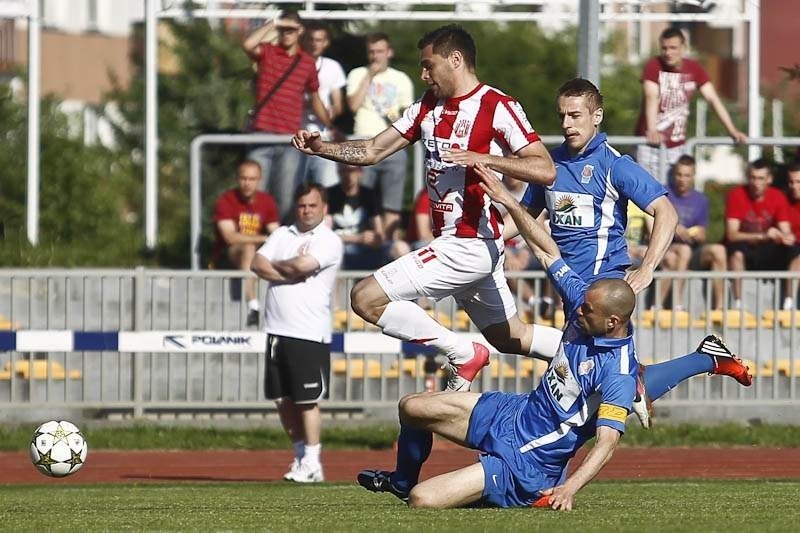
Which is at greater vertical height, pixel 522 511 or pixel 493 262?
pixel 493 262

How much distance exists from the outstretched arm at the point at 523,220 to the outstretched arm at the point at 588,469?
124 cm

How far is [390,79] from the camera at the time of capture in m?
18.3

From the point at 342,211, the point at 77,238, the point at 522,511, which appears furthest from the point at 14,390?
the point at 77,238

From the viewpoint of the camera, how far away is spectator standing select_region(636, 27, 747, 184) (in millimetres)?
17516

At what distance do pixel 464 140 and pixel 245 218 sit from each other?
6601 mm

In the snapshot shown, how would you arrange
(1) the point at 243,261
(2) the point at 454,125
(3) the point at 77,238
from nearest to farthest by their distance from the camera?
(2) the point at 454,125 < (1) the point at 243,261 < (3) the point at 77,238

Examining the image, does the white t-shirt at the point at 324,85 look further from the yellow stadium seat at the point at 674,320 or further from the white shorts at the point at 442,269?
the white shorts at the point at 442,269

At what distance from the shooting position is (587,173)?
1088 centimetres

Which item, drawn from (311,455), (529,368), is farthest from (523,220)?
(529,368)

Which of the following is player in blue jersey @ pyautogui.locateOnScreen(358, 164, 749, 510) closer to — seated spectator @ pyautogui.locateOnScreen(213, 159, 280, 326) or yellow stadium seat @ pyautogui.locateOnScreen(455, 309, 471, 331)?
yellow stadium seat @ pyautogui.locateOnScreen(455, 309, 471, 331)

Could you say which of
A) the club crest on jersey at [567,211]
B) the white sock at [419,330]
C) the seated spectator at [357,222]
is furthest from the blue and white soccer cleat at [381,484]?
the seated spectator at [357,222]

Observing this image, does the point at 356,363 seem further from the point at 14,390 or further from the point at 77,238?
the point at 77,238

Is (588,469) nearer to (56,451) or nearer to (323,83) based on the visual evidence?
(56,451)

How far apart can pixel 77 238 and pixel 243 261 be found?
27.1 ft
